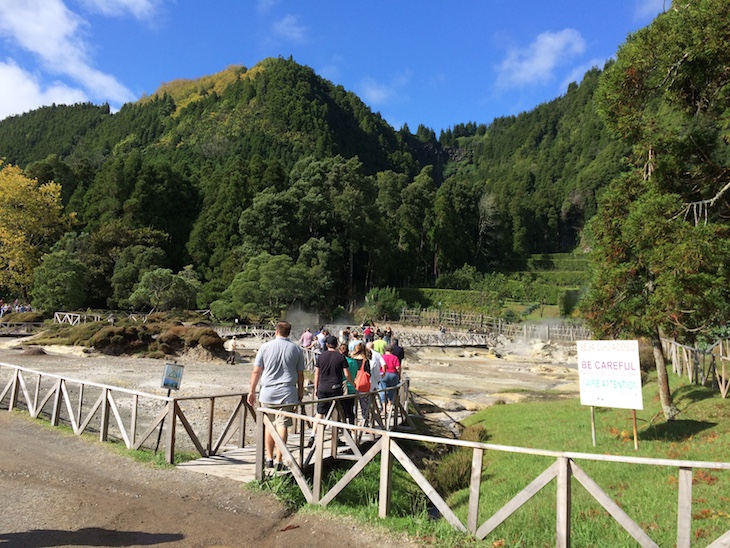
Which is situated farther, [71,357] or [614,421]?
[71,357]

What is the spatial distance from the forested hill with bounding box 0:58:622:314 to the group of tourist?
108ft

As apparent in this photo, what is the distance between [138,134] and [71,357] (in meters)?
109

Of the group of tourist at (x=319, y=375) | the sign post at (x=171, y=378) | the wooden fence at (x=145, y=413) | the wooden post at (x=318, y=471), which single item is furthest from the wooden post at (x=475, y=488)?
the sign post at (x=171, y=378)

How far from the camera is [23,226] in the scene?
167 feet

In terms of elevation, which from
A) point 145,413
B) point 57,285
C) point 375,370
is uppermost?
point 57,285

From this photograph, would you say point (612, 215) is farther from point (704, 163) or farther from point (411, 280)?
point (411, 280)

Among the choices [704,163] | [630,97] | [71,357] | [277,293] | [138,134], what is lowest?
[71,357]

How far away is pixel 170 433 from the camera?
7.09 metres

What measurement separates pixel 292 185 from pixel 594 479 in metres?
57.2

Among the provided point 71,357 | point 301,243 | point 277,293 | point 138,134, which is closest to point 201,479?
point 71,357

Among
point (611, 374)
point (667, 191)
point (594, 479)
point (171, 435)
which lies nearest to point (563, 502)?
point (594, 479)

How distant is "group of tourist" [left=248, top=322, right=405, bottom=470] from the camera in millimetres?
6504

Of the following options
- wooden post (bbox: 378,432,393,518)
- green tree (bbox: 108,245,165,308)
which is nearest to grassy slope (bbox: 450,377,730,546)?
wooden post (bbox: 378,432,393,518)

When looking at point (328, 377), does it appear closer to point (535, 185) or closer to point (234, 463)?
point (234, 463)
